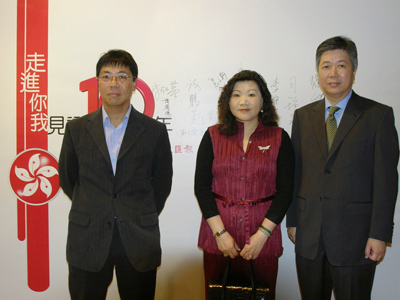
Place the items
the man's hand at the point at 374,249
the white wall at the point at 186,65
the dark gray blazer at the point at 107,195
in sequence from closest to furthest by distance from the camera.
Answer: the man's hand at the point at 374,249, the dark gray blazer at the point at 107,195, the white wall at the point at 186,65

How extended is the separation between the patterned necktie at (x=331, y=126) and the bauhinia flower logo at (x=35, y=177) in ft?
6.56

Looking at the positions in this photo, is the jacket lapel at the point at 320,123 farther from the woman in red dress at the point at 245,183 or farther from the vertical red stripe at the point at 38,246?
the vertical red stripe at the point at 38,246

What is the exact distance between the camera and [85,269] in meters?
1.61

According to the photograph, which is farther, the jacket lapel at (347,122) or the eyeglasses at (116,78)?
the eyeglasses at (116,78)

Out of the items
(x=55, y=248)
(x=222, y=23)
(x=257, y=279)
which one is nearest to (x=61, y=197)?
(x=55, y=248)

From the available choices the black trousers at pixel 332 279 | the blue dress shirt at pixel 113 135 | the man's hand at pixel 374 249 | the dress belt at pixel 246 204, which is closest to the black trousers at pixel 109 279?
Answer: the blue dress shirt at pixel 113 135

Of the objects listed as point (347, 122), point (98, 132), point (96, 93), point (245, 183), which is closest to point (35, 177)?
point (96, 93)

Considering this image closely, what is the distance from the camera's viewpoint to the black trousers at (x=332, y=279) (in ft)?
5.10

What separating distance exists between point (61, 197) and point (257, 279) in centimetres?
162

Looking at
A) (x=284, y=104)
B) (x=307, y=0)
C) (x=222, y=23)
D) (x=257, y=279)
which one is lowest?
(x=257, y=279)

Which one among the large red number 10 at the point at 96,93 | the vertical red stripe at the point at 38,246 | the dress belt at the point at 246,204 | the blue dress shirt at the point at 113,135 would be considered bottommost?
the vertical red stripe at the point at 38,246

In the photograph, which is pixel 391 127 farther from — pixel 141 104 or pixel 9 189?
pixel 9 189

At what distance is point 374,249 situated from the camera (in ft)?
4.93

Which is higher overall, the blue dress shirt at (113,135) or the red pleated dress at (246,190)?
the blue dress shirt at (113,135)
